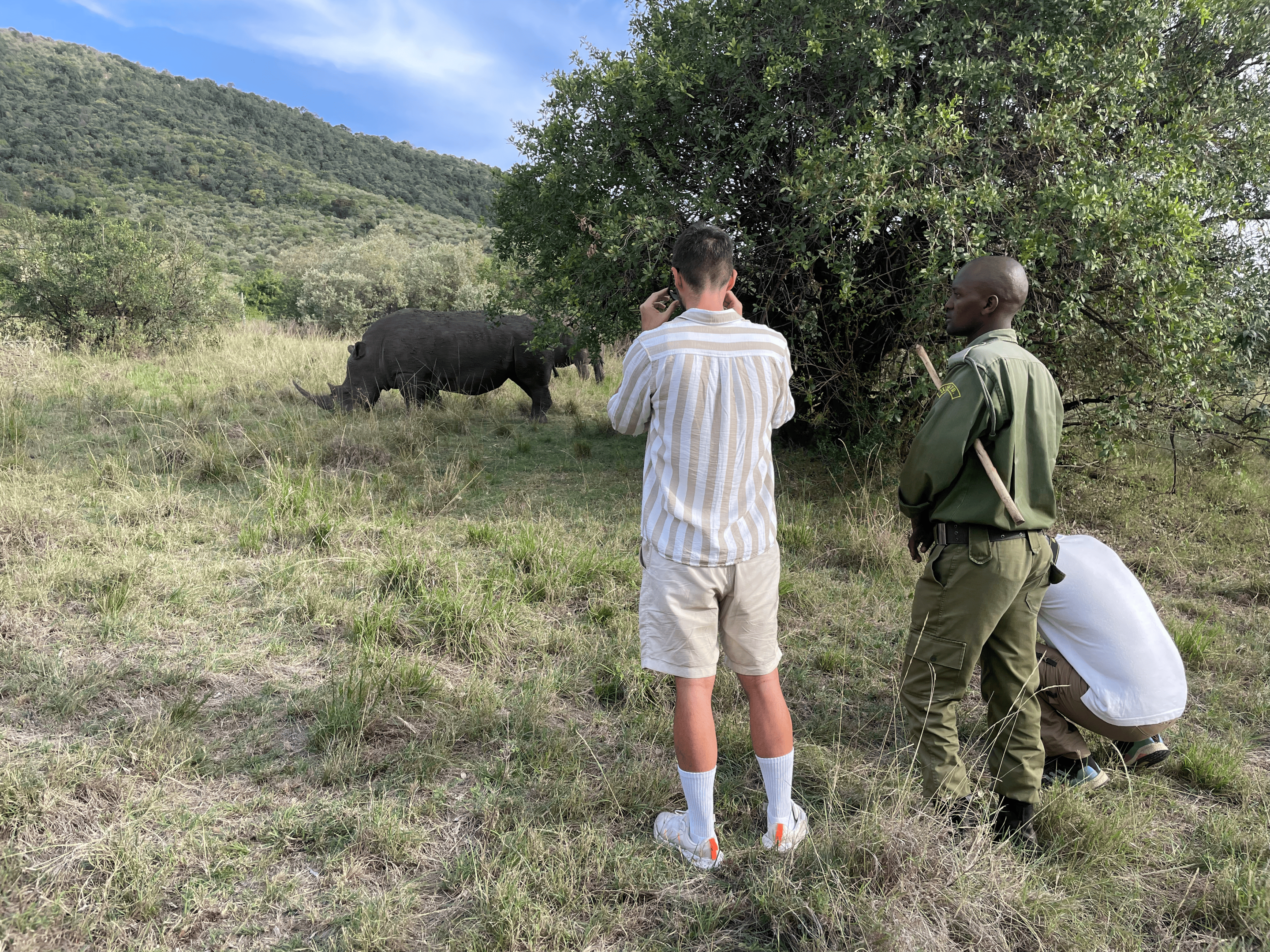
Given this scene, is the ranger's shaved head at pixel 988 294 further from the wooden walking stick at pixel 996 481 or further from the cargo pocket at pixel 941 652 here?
the cargo pocket at pixel 941 652

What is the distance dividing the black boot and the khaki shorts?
1.09m

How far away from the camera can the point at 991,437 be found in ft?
7.98

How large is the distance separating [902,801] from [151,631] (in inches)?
146

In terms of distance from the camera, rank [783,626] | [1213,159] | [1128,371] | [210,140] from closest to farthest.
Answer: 1. [783,626]
2. [1128,371]
3. [1213,159]
4. [210,140]

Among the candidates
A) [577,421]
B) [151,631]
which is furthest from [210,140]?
[151,631]

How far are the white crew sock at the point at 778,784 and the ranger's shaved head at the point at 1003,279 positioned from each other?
5.79 feet

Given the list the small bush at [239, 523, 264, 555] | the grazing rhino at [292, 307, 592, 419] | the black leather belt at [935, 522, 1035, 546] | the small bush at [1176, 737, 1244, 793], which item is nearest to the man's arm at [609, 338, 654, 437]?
the black leather belt at [935, 522, 1035, 546]

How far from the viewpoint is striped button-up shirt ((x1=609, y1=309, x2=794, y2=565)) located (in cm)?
218

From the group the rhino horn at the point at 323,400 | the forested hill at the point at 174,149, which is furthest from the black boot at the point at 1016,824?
the forested hill at the point at 174,149

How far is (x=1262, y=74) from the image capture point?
5859mm

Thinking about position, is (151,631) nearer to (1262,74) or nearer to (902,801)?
(902,801)

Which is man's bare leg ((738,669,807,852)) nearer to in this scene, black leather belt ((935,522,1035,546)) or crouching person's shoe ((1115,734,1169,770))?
black leather belt ((935,522,1035,546))

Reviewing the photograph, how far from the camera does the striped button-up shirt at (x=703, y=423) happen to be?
2.18 m

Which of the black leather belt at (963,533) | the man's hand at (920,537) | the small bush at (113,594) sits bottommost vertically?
the small bush at (113,594)
